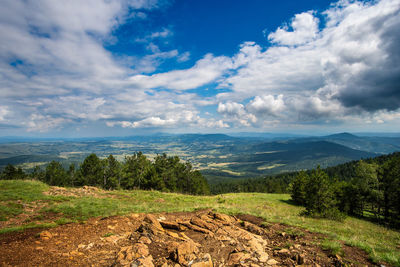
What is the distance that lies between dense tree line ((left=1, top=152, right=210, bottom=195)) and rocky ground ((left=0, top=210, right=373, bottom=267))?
43.1m

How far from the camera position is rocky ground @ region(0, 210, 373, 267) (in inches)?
258

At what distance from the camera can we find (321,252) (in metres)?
8.03

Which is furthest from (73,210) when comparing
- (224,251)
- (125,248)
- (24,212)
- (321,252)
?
(321,252)

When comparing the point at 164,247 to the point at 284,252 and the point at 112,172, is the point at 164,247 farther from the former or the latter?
the point at 112,172

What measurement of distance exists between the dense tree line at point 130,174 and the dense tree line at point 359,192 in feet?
126

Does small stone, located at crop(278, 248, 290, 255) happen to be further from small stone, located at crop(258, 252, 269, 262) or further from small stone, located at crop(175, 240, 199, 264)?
small stone, located at crop(175, 240, 199, 264)

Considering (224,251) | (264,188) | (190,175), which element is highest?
(224,251)

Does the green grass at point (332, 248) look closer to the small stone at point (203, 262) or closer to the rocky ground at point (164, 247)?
the rocky ground at point (164, 247)

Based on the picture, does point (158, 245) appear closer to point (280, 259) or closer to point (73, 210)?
point (280, 259)

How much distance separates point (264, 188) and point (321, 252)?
104 meters

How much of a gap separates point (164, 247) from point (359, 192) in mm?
48510

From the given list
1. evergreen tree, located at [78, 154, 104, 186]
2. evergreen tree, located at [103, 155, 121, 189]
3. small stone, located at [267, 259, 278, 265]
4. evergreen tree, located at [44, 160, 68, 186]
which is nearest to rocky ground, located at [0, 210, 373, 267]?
small stone, located at [267, 259, 278, 265]

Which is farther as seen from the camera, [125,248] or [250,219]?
[250,219]

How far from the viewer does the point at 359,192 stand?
37000 mm
